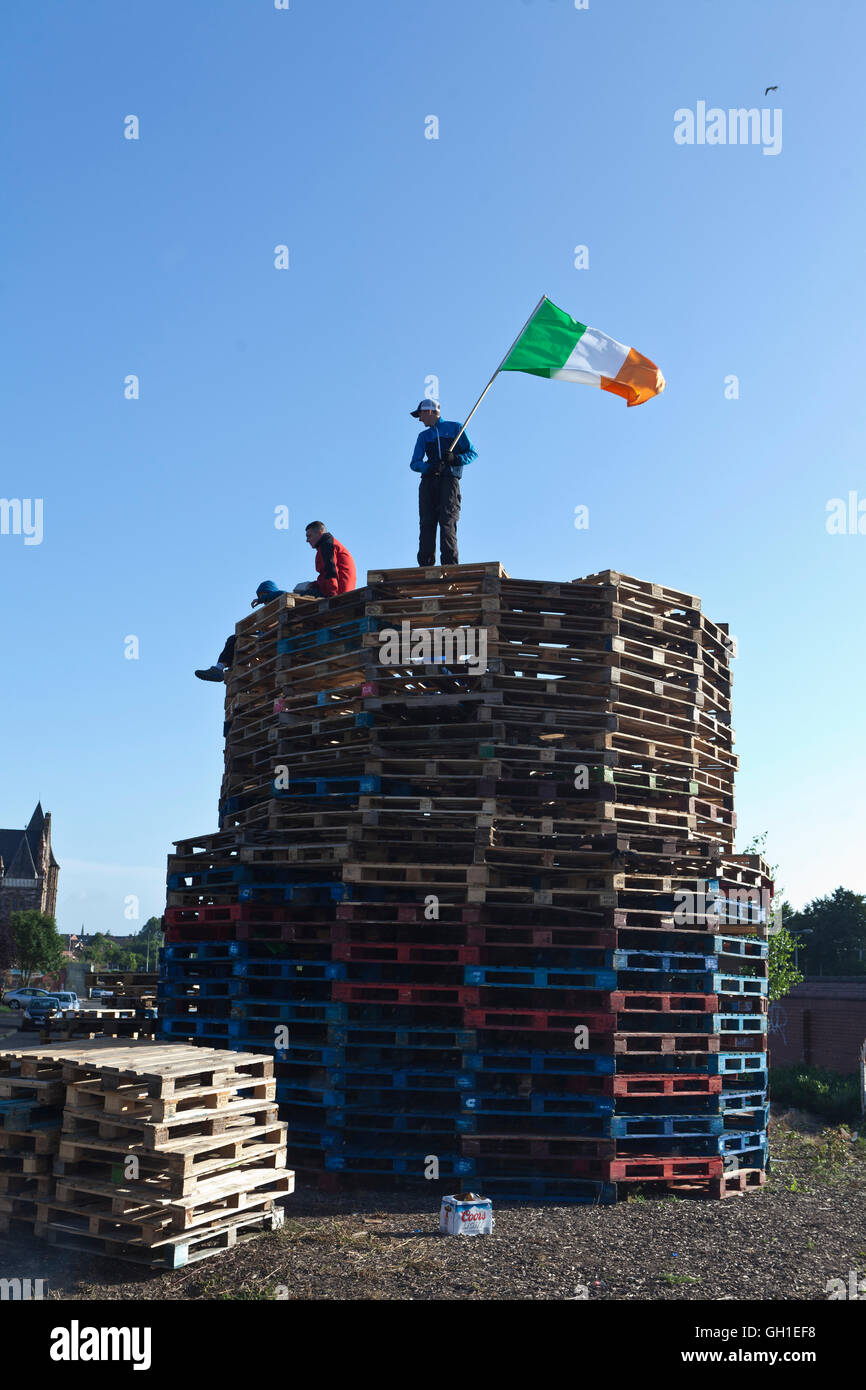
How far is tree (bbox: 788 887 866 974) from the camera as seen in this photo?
180ft

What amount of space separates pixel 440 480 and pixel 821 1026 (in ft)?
85.5

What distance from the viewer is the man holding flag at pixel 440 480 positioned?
1205 cm

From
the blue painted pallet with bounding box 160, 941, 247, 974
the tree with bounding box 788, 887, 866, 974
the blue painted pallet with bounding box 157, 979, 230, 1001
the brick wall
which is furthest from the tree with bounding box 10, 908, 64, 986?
the blue painted pallet with bounding box 160, 941, 247, 974

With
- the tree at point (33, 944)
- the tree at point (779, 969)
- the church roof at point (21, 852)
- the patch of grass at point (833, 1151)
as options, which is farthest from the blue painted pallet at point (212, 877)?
the church roof at point (21, 852)

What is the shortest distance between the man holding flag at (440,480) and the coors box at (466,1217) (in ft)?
21.5

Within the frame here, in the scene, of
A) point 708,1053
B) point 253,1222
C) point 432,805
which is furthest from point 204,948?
point 708,1053

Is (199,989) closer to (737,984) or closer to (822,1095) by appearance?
(737,984)

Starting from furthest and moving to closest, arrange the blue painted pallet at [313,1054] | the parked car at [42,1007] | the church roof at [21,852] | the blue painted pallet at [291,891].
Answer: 1. the church roof at [21,852]
2. the parked car at [42,1007]
3. the blue painted pallet at [291,891]
4. the blue painted pallet at [313,1054]

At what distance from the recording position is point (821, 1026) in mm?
32062

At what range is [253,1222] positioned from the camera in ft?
25.9

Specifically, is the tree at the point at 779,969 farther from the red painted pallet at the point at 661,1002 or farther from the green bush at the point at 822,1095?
the red painted pallet at the point at 661,1002

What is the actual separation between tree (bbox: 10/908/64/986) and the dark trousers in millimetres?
63195
